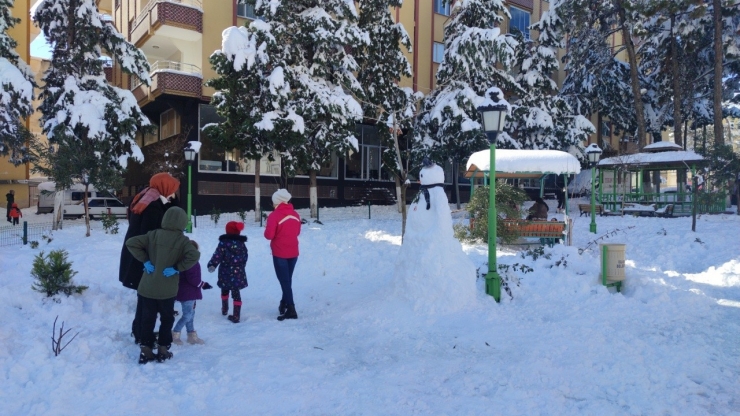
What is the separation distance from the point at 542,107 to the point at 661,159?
644 cm

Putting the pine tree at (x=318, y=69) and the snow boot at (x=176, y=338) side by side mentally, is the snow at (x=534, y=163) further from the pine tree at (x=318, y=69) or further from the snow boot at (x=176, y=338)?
the snow boot at (x=176, y=338)

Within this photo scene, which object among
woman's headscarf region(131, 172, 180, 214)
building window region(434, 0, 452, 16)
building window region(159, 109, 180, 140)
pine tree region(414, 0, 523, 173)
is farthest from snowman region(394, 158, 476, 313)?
building window region(434, 0, 452, 16)

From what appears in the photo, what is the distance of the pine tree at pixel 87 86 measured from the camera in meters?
16.4

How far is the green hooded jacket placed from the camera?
15.4 ft

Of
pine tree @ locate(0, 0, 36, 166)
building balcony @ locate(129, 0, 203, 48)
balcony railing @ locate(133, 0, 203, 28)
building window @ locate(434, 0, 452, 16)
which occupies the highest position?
building window @ locate(434, 0, 452, 16)

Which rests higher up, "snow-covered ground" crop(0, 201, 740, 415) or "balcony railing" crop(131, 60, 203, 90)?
"balcony railing" crop(131, 60, 203, 90)

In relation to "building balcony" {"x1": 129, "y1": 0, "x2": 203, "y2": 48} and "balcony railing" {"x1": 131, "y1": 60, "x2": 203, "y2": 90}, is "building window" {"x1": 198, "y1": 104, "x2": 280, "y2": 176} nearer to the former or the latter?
"balcony railing" {"x1": 131, "y1": 60, "x2": 203, "y2": 90}

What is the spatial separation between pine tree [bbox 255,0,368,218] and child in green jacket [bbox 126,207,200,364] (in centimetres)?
1171

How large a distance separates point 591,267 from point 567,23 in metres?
20.1

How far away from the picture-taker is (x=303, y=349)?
17.9ft

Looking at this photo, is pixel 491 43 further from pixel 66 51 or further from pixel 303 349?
pixel 303 349

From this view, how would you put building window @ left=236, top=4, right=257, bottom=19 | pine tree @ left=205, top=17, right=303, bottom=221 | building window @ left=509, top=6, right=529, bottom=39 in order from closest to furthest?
pine tree @ left=205, top=17, right=303, bottom=221, building window @ left=236, top=4, right=257, bottom=19, building window @ left=509, top=6, right=529, bottom=39

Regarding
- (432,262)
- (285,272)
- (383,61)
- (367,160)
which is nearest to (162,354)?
(285,272)

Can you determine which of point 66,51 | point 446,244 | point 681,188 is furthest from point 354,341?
point 681,188
